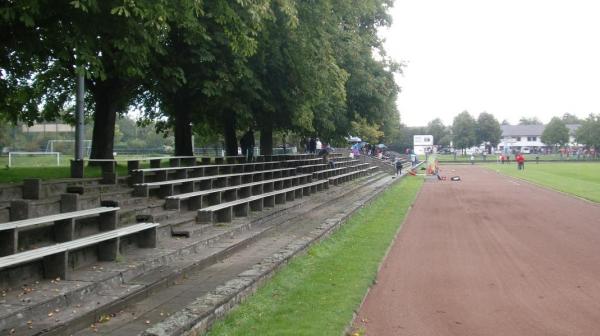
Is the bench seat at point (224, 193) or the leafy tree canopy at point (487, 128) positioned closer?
the bench seat at point (224, 193)

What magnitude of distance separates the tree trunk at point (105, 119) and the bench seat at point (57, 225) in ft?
22.5

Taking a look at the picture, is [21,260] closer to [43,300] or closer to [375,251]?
[43,300]

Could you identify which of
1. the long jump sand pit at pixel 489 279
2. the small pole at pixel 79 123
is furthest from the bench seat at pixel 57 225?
the small pole at pixel 79 123

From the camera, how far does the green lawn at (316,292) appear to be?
618 cm

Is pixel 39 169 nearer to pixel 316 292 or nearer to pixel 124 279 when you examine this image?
pixel 124 279

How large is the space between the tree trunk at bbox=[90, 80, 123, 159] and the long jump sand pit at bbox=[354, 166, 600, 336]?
7779 millimetres

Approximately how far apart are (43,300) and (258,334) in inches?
84.6

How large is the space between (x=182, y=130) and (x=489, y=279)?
11.8 meters

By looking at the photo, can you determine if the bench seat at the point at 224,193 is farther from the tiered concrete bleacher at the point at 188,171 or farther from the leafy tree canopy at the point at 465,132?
the leafy tree canopy at the point at 465,132

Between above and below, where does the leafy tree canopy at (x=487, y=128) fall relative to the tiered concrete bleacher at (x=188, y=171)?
above

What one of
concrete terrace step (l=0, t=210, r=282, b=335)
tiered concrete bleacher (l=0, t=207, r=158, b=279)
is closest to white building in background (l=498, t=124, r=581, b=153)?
concrete terrace step (l=0, t=210, r=282, b=335)

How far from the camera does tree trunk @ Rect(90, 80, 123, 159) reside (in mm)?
14906

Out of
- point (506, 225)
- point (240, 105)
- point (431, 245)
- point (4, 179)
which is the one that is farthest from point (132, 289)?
point (506, 225)

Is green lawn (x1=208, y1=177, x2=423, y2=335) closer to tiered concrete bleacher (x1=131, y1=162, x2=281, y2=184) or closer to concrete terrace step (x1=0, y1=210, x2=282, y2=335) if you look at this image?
concrete terrace step (x1=0, y1=210, x2=282, y2=335)
